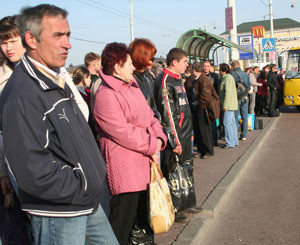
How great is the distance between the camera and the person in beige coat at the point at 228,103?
388 inches

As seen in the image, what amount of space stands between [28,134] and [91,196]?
0.47 m

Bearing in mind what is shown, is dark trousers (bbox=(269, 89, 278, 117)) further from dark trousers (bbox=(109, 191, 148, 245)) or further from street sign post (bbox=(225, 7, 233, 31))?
dark trousers (bbox=(109, 191, 148, 245))

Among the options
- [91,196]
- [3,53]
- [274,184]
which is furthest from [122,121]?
[274,184]

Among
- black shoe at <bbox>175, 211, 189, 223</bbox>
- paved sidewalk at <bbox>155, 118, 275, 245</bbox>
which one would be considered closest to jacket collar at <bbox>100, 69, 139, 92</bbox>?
paved sidewalk at <bbox>155, 118, 275, 245</bbox>

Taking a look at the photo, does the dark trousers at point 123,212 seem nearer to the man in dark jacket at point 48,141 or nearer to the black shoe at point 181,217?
the man in dark jacket at point 48,141

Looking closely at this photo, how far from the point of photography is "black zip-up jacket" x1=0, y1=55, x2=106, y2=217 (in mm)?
1971

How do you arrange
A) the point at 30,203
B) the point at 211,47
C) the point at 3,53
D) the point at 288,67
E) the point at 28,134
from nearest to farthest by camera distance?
the point at 28,134 < the point at 30,203 < the point at 3,53 < the point at 211,47 < the point at 288,67

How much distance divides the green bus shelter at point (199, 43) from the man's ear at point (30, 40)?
33.6 ft

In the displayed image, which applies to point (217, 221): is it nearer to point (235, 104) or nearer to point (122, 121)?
point (122, 121)

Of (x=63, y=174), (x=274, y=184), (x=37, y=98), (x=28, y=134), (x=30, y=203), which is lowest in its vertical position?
(x=274, y=184)

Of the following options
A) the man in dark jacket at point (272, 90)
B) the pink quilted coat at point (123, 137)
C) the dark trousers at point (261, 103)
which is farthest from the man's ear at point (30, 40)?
the dark trousers at point (261, 103)

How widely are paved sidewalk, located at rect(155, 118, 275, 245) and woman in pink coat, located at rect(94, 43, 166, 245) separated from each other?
99cm

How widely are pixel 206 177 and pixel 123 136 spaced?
3.99 meters

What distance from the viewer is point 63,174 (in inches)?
80.4
